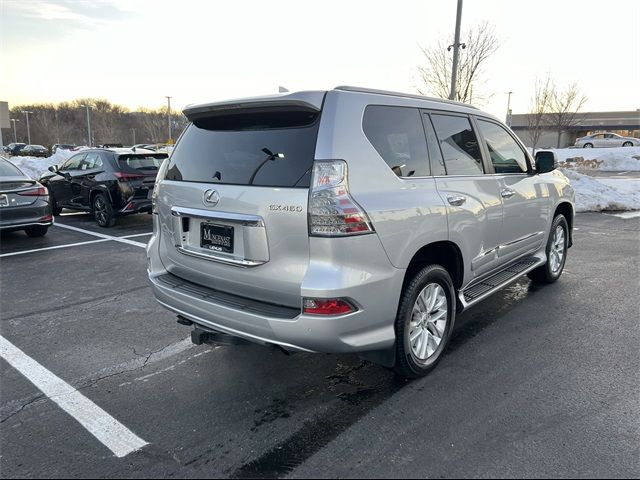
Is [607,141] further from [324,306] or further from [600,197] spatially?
[324,306]

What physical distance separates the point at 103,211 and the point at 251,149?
7.83m

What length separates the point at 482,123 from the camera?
435 centimetres

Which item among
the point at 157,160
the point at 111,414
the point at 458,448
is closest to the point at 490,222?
the point at 458,448

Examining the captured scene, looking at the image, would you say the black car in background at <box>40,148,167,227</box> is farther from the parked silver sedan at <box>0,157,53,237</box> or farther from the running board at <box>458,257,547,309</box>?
the running board at <box>458,257,547,309</box>

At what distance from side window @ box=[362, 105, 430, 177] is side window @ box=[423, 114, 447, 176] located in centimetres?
7

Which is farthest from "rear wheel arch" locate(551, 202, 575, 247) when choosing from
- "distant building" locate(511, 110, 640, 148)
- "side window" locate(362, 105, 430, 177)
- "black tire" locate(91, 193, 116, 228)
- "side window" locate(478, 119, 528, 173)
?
"distant building" locate(511, 110, 640, 148)

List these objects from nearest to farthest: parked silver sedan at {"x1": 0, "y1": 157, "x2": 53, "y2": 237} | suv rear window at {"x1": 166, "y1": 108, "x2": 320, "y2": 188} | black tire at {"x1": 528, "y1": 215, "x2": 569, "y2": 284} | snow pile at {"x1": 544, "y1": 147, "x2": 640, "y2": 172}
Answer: suv rear window at {"x1": 166, "y1": 108, "x2": 320, "y2": 188}
black tire at {"x1": 528, "y1": 215, "x2": 569, "y2": 284}
parked silver sedan at {"x1": 0, "y1": 157, "x2": 53, "y2": 237}
snow pile at {"x1": 544, "y1": 147, "x2": 640, "y2": 172}

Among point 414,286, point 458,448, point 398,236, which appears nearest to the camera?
point 458,448

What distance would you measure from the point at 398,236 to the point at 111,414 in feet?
7.08

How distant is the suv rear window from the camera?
9.13 feet

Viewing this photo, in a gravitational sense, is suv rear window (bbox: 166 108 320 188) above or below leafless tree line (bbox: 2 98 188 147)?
below

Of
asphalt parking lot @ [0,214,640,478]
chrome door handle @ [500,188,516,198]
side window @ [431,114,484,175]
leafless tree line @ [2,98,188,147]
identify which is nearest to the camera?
asphalt parking lot @ [0,214,640,478]

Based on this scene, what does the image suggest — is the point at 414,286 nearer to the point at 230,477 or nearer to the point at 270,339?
the point at 270,339

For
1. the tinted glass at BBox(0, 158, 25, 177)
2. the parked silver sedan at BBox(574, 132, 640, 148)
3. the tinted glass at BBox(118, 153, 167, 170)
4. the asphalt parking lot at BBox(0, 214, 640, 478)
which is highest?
the parked silver sedan at BBox(574, 132, 640, 148)
